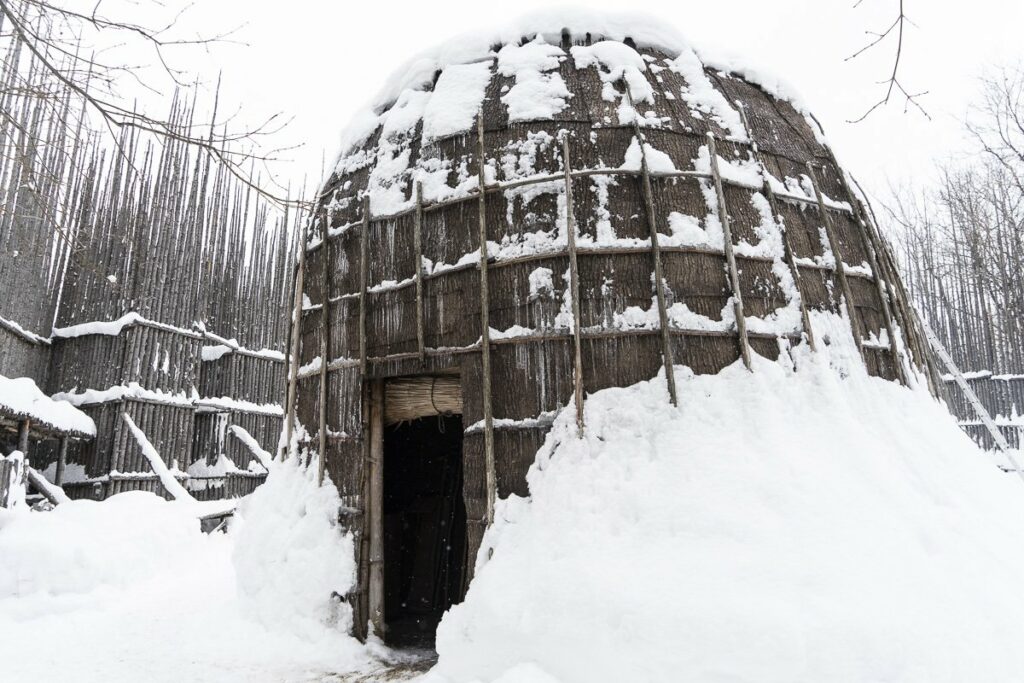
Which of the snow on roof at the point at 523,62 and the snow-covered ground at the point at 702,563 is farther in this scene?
the snow on roof at the point at 523,62

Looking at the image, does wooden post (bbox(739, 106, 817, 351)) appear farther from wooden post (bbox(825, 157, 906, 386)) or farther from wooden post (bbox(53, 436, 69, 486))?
wooden post (bbox(53, 436, 69, 486))

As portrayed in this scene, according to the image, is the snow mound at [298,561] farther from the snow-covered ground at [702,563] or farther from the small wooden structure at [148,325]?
the small wooden structure at [148,325]

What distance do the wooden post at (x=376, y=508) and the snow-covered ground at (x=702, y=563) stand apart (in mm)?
242

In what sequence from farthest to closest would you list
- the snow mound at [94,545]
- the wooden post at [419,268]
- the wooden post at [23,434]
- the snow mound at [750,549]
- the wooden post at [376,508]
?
the wooden post at [23,434], the snow mound at [94,545], the wooden post at [376,508], the wooden post at [419,268], the snow mound at [750,549]

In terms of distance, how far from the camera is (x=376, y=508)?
6.19m

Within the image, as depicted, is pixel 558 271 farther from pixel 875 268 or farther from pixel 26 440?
pixel 26 440

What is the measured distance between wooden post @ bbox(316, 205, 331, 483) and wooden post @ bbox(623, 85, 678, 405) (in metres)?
3.38

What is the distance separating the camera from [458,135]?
6.38m

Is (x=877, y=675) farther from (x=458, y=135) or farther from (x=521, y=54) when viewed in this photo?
(x=521, y=54)

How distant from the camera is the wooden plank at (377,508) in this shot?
6066 millimetres

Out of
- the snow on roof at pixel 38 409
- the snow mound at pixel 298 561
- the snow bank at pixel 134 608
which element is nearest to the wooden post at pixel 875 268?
the snow mound at pixel 298 561

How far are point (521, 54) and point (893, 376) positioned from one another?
4.90 m

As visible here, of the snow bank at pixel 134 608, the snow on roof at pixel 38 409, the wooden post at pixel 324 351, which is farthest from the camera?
the snow on roof at pixel 38 409

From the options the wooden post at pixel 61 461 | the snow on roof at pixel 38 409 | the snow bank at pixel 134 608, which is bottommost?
the snow bank at pixel 134 608
